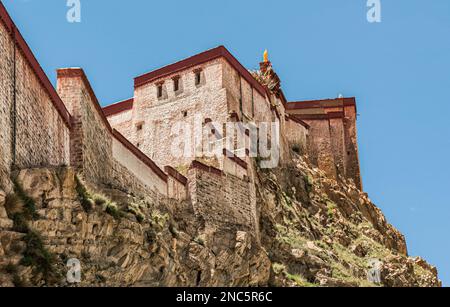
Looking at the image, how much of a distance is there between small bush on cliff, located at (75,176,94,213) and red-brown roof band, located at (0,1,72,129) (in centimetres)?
288

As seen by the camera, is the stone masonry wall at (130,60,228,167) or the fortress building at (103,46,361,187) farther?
the fortress building at (103,46,361,187)

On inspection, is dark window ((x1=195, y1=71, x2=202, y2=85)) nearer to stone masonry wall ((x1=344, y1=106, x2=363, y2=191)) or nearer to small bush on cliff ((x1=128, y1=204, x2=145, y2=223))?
small bush on cliff ((x1=128, y1=204, x2=145, y2=223))

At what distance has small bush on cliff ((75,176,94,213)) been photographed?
84.4 feet

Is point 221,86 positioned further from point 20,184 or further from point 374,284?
point 20,184

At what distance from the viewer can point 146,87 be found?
44.9m

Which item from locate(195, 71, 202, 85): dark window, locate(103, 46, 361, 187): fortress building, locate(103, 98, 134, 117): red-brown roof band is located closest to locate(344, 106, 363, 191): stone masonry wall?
locate(103, 46, 361, 187): fortress building

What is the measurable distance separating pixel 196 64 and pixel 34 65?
17304 millimetres

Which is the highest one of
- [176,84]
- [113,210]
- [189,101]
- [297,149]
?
[176,84]

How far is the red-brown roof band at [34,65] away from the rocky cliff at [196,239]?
7.20 feet

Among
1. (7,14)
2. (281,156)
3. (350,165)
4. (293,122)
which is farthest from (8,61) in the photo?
(350,165)

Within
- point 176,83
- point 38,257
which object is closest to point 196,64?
point 176,83

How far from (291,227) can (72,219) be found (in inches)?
797

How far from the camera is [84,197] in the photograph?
26.0m

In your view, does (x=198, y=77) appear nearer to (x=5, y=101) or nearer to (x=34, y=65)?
(x=34, y=65)
